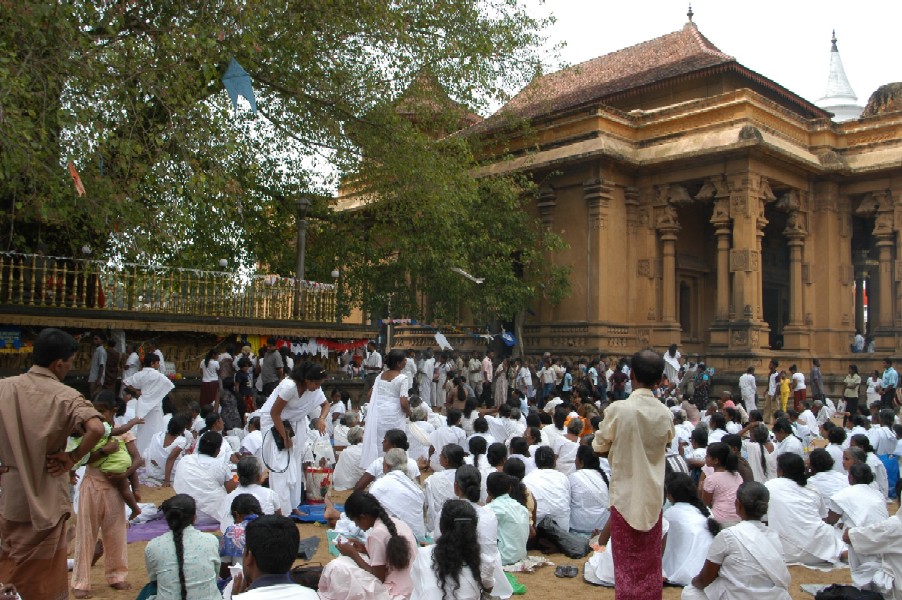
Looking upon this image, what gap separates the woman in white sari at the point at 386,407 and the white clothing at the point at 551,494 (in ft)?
4.95

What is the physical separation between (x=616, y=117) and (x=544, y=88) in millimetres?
2651

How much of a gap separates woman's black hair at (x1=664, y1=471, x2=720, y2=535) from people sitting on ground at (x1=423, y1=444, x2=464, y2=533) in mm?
1952

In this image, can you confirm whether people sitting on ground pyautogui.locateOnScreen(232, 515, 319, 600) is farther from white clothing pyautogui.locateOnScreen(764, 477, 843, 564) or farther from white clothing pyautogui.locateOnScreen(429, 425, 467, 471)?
white clothing pyautogui.locateOnScreen(429, 425, 467, 471)

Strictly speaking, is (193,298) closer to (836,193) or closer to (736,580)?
(736,580)

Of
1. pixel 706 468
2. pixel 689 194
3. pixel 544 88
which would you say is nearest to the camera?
pixel 706 468

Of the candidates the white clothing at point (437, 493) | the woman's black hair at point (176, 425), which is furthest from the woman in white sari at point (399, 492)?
the woman's black hair at point (176, 425)

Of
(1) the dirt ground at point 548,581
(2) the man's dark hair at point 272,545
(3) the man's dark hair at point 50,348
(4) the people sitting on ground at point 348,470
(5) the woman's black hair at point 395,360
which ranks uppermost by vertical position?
(3) the man's dark hair at point 50,348

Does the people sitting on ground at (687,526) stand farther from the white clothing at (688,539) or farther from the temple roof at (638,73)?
the temple roof at (638,73)

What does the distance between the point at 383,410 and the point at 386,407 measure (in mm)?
49

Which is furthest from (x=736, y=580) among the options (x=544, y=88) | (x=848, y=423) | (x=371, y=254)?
(x=544, y=88)

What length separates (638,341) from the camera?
22.6m

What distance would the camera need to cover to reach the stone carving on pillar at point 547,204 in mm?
23141

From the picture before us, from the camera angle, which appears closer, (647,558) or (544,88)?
(647,558)

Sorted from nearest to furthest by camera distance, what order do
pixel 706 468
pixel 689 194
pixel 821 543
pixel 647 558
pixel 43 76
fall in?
pixel 647 558
pixel 821 543
pixel 706 468
pixel 43 76
pixel 689 194
